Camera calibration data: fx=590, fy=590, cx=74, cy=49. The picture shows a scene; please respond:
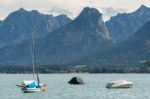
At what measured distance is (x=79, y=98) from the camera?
13362 centimetres

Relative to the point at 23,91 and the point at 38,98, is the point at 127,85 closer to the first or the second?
the point at 23,91

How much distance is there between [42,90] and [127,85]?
3432 cm

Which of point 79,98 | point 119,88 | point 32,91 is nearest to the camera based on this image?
point 79,98

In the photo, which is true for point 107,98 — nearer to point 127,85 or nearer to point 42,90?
point 42,90

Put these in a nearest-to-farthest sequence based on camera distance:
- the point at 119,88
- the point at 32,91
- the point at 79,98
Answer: the point at 79,98
the point at 32,91
the point at 119,88

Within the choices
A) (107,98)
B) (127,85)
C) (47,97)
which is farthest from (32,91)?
(127,85)

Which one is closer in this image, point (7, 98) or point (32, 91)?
point (7, 98)

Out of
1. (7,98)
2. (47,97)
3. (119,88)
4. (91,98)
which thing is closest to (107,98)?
(91,98)

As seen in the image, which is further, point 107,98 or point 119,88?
point 119,88

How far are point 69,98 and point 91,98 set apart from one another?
502cm

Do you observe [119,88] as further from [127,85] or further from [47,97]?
[47,97]

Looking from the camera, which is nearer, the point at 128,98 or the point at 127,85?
the point at 128,98

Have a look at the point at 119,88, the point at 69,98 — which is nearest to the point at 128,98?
the point at 69,98

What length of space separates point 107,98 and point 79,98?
6.50 metres
